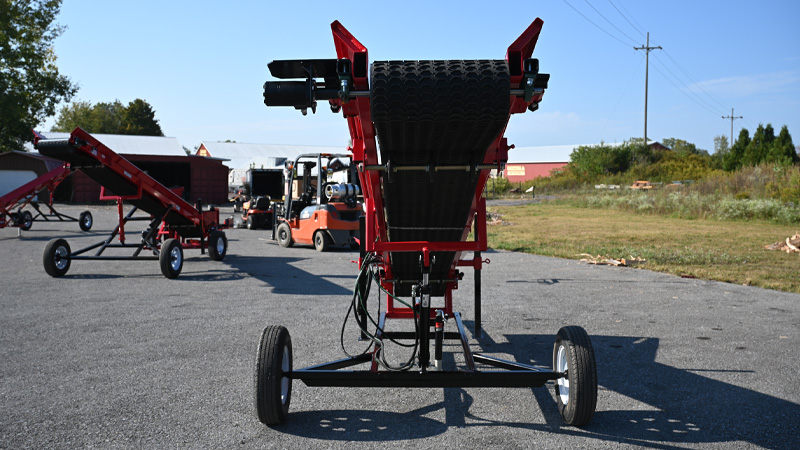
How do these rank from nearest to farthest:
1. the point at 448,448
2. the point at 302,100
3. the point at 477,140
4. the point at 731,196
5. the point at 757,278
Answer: the point at 302,100, the point at 477,140, the point at 448,448, the point at 757,278, the point at 731,196

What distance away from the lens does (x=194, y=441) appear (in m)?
3.82

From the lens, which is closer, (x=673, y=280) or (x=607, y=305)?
(x=607, y=305)

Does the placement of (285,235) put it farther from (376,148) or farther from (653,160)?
(653,160)

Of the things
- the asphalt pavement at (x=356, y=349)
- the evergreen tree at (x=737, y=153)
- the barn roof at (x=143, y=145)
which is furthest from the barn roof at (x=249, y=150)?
the asphalt pavement at (x=356, y=349)

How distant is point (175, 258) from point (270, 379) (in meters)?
7.82

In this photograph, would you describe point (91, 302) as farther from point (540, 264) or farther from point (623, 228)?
point (623, 228)

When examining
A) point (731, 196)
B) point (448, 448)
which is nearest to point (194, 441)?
point (448, 448)

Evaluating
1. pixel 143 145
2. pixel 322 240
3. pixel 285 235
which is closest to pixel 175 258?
pixel 322 240

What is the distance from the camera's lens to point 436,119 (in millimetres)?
3225

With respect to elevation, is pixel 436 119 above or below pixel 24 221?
above

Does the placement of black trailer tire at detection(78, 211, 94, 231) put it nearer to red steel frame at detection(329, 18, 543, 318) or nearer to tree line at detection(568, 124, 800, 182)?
red steel frame at detection(329, 18, 543, 318)

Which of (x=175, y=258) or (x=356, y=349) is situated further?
(x=175, y=258)

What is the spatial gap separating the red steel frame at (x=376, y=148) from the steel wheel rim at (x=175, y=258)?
6.96 meters

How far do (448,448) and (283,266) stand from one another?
382 inches
